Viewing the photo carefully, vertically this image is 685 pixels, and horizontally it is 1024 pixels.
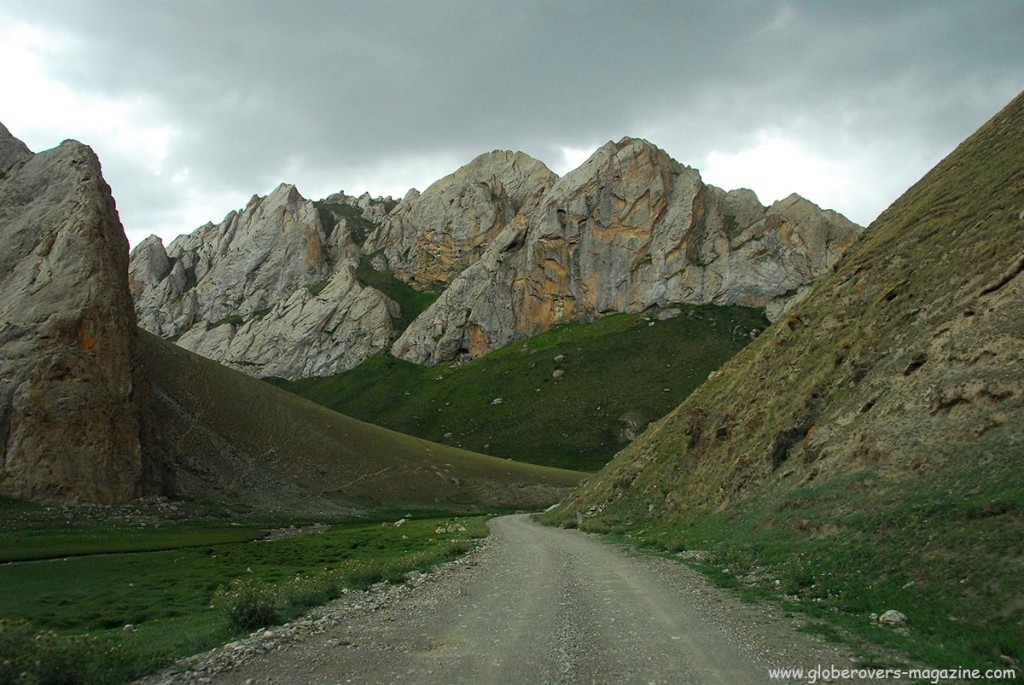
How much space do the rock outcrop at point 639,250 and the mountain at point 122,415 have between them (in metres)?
82.0

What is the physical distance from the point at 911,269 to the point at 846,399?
889cm

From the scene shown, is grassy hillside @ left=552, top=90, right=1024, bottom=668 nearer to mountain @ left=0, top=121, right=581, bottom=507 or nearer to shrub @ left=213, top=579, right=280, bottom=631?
shrub @ left=213, top=579, right=280, bottom=631

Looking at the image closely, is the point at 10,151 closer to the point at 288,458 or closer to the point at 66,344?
the point at 66,344

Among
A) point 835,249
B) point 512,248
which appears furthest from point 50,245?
point 835,249

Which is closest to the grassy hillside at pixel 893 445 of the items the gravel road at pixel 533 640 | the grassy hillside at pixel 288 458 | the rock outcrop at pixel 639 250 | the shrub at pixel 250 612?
the gravel road at pixel 533 640

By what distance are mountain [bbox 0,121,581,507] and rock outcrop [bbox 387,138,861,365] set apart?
269 feet

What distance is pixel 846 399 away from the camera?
27266 mm

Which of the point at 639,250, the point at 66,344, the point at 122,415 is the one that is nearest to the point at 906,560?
the point at 122,415

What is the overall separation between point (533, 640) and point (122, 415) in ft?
231

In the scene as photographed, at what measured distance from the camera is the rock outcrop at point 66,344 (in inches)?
2367

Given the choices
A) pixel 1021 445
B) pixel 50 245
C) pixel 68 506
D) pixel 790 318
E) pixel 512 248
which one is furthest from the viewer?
pixel 512 248

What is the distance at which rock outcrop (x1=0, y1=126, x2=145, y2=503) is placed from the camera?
197ft

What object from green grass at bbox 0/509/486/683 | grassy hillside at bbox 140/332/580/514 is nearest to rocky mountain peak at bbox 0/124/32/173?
grassy hillside at bbox 140/332/580/514

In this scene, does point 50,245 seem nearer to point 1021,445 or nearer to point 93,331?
point 93,331
